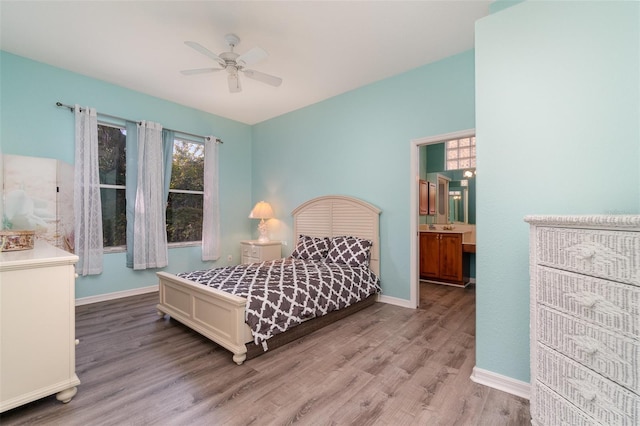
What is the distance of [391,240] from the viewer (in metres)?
3.64

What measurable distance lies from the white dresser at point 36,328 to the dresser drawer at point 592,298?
2.63 metres

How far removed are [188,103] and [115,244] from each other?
2409 millimetres

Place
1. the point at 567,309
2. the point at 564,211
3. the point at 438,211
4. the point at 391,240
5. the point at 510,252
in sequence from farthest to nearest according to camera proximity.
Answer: the point at 438,211 → the point at 391,240 → the point at 510,252 → the point at 564,211 → the point at 567,309

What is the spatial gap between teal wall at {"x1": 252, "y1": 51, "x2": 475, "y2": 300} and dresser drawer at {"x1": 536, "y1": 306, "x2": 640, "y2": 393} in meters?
2.18

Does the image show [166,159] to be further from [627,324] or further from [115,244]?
[627,324]

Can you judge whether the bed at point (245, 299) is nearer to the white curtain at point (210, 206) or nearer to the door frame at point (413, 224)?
the door frame at point (413, 224)

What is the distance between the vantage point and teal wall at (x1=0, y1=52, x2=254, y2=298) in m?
3.15

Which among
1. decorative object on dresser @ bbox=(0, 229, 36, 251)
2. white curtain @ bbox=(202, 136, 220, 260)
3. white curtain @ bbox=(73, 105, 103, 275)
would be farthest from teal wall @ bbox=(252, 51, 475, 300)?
decorative object on dresser @ bbox=(0, 229, 36, 251)

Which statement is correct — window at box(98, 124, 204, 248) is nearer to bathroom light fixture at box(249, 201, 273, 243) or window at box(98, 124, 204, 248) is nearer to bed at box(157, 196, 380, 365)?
bathroom light fixture at box(249, 201, 273, 243)

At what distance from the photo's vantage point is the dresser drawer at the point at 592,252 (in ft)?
3.34

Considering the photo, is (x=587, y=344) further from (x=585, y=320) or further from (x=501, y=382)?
(x=501, y=382)

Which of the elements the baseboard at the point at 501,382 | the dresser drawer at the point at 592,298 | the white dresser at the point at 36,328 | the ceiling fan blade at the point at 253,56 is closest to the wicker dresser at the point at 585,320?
the dresser drawer at the point at 592,298

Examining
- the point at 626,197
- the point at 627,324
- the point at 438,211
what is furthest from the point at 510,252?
the point at 438,211

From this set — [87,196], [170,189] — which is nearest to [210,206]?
[170,189]
